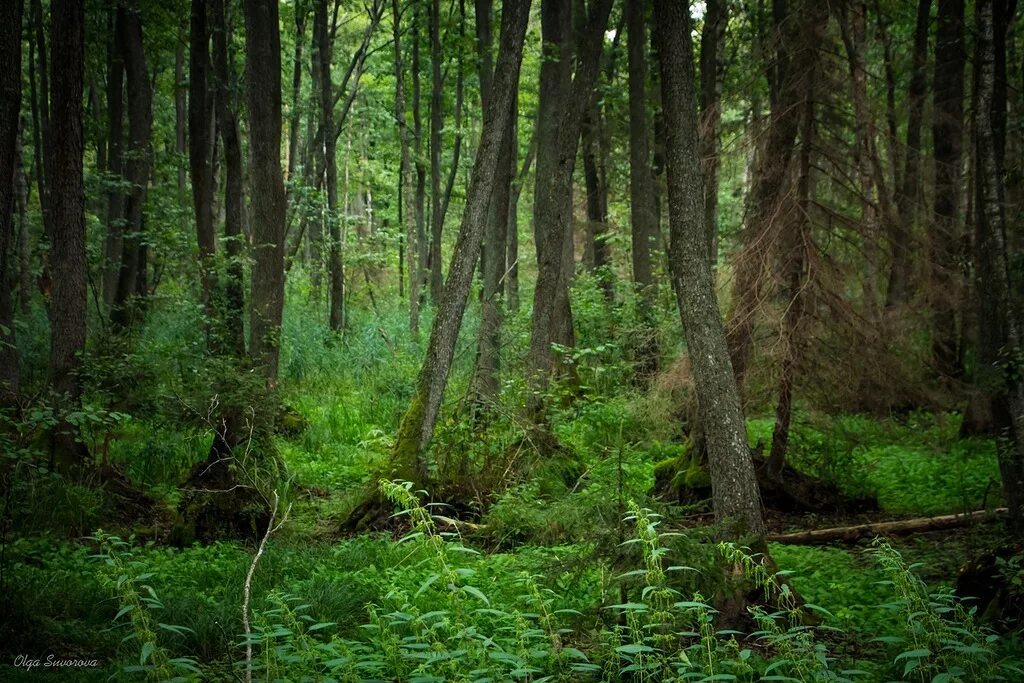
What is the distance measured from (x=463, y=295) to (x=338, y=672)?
5310 mm

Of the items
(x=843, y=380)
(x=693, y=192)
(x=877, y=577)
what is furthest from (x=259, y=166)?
(x=877, y=577)

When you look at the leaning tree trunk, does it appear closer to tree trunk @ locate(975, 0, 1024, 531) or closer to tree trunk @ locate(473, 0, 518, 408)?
tree trunk @ locate(473, 0, 518, 408)

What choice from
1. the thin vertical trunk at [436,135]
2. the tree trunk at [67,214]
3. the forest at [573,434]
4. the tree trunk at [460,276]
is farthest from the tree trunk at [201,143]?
the tree trunk at [460,276]

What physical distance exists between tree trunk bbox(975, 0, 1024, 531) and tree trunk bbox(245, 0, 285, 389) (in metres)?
8.63

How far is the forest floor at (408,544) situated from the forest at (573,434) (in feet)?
0.14

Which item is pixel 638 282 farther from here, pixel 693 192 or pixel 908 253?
pixel 693 192

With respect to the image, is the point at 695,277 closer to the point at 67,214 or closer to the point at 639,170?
the point at 67,214

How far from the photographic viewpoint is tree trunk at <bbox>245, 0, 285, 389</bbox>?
1090 centimetres

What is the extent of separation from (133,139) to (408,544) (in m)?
12.5

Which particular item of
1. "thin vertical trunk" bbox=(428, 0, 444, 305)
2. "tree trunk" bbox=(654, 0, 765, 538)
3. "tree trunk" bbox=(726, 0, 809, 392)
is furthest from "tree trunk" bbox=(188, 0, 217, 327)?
"tree trunk" bbox=(654, 0, 765, 538)

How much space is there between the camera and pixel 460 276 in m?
8.51

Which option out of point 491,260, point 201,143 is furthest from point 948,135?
point 201,143

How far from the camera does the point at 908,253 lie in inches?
330

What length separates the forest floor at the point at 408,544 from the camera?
484cm
